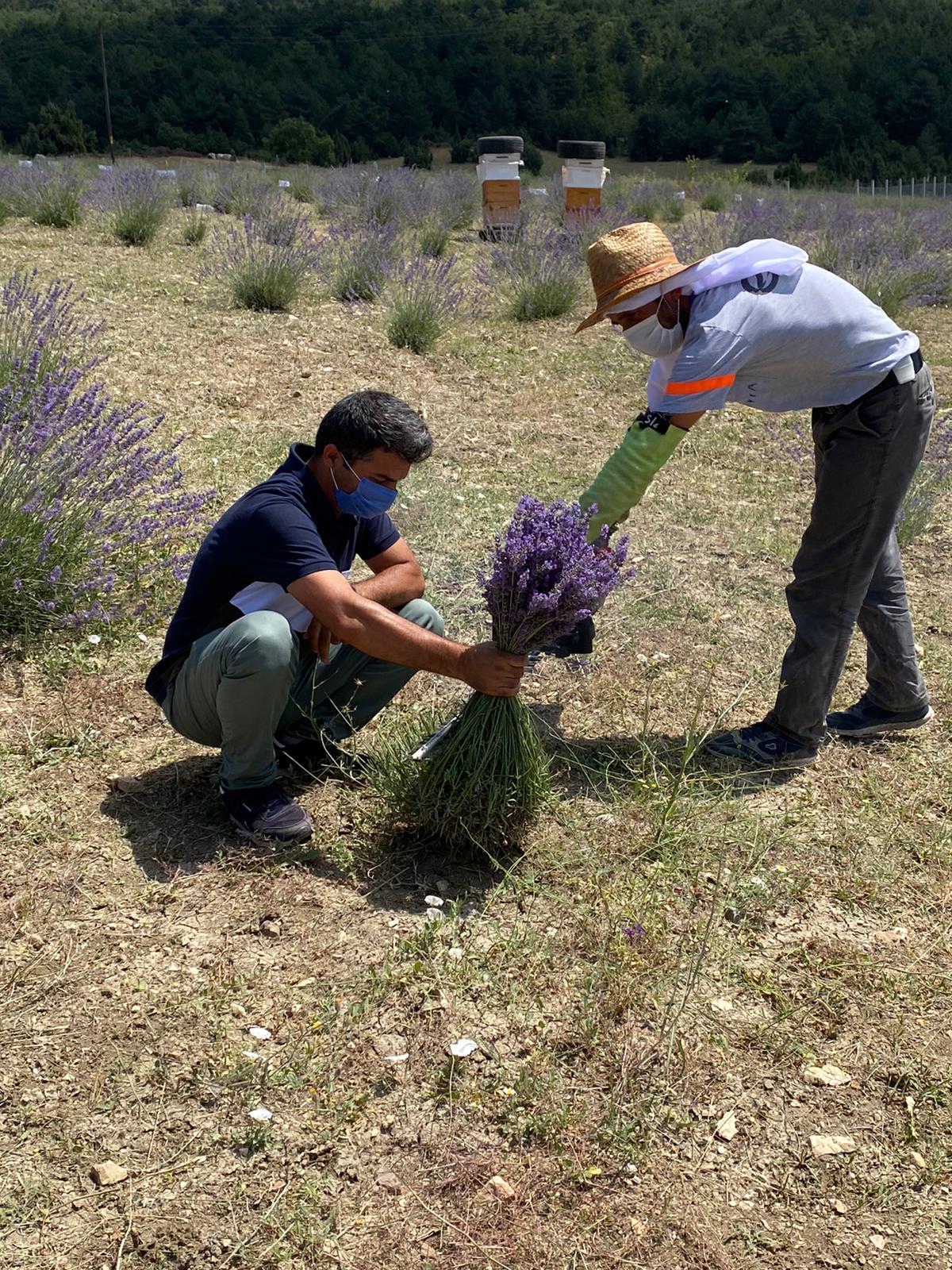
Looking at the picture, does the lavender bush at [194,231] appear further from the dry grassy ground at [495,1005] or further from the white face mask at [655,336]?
the white face mask at [655,336]

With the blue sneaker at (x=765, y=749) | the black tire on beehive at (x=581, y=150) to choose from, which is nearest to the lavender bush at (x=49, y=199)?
the black tire on beehive at (x=581, y=150)

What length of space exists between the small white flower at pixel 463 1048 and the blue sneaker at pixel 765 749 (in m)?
1.40

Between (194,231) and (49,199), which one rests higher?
(49,199)

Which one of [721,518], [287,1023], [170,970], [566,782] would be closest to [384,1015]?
[287,1023]

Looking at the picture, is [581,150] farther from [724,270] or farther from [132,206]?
[724,270]

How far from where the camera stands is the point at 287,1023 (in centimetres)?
229

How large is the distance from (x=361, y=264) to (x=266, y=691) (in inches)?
256

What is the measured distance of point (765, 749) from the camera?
3295 millimetres

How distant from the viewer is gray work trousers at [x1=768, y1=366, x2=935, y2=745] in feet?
9.85

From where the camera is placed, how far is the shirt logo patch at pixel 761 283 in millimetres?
2857

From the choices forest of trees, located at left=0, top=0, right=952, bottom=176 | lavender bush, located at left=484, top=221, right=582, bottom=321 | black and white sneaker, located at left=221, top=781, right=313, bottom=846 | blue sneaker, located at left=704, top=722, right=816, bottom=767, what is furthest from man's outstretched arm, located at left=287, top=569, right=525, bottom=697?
forest of trees, located at left=0, top=0, right=952, bottom=176

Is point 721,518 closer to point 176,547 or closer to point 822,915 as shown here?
point 176,547

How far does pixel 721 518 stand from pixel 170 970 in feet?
11.9

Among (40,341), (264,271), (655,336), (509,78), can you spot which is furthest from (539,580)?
(509,78)
